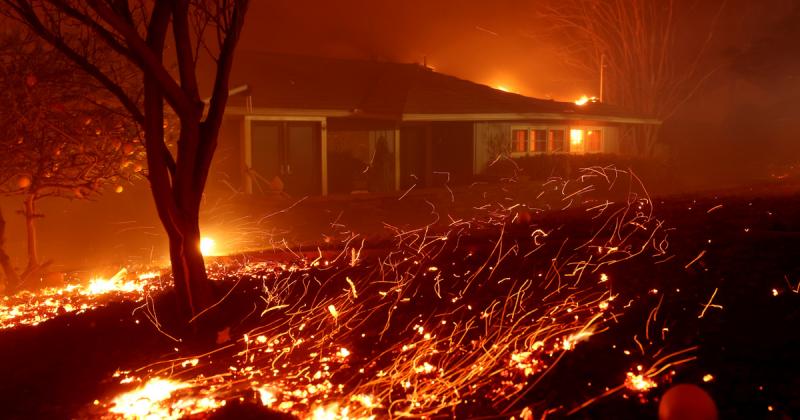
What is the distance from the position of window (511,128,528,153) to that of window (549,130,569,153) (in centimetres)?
160

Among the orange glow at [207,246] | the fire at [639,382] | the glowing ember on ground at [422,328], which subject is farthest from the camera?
the orange glow at [207,246]

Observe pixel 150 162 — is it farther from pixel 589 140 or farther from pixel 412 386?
pixel 589 140

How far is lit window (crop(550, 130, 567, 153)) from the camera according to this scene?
28281 millimetres

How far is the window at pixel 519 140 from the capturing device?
26.6 metres

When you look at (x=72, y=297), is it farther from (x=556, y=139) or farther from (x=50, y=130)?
(x=556, y=139)

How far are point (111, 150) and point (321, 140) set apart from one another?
1226cm

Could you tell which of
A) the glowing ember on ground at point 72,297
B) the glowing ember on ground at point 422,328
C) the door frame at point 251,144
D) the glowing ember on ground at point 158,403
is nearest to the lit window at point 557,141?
the door frame at point 251,144

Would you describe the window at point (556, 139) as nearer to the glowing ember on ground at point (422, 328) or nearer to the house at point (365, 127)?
the house at point (365, 127)

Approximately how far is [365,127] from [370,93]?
1815mm

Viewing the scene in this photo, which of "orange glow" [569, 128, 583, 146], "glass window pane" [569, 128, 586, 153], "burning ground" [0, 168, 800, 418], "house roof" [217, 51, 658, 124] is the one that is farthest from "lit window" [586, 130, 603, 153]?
"burning ground" [0, 168, 800, 418]

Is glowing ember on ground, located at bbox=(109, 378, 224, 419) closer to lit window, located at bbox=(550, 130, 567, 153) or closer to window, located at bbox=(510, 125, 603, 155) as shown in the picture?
window, located at bbox=(510, 125, 603, 155)

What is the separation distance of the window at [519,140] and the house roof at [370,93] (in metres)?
0.99

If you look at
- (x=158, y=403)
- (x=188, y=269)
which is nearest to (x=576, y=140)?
(x=188, y=269)

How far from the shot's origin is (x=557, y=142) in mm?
28609
